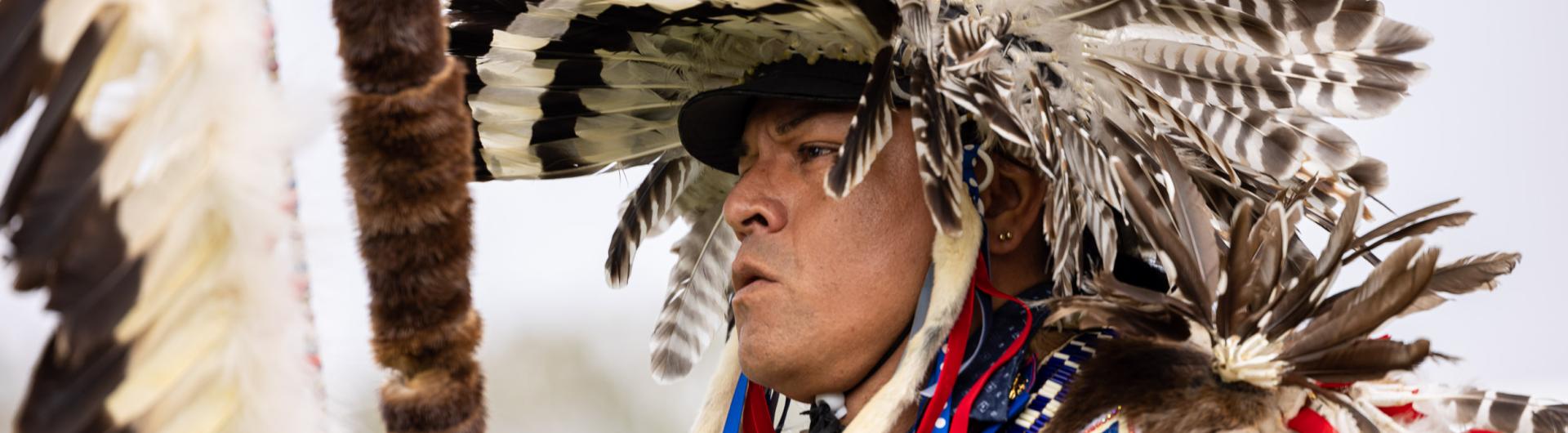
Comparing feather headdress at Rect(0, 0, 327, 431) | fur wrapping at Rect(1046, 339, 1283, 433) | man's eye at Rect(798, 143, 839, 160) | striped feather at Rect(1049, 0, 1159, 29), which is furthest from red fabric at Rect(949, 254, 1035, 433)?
feather headdress at Rect(0, 0, 327, 431)

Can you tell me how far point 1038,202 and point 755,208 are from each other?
1.59 feet

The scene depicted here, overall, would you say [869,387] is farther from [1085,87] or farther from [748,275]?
[1085,87]

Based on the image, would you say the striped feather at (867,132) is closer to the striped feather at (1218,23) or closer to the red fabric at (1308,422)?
the striped feather at (1218,23)

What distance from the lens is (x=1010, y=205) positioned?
7.30ft

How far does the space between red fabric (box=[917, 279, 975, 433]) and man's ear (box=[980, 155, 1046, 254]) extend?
192 mm

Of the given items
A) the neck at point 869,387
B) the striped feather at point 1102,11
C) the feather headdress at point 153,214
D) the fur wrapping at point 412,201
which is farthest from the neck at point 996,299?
the feather headdress at point 153,214

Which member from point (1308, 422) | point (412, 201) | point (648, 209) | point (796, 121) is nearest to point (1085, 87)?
point (796, 121)

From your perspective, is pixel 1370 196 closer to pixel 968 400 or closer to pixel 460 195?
pixel 968 400

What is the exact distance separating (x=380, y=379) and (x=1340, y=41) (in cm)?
149

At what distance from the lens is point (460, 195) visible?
119cm

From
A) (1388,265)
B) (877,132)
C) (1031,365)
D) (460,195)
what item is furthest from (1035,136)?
(460,195)

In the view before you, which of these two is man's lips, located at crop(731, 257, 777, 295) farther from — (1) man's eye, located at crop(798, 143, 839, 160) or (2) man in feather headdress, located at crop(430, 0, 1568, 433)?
(1) man's eye, located at crop(798, 143, 839, 160)

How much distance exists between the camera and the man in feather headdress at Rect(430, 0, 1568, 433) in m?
1.77

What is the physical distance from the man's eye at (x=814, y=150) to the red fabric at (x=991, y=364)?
307mm
